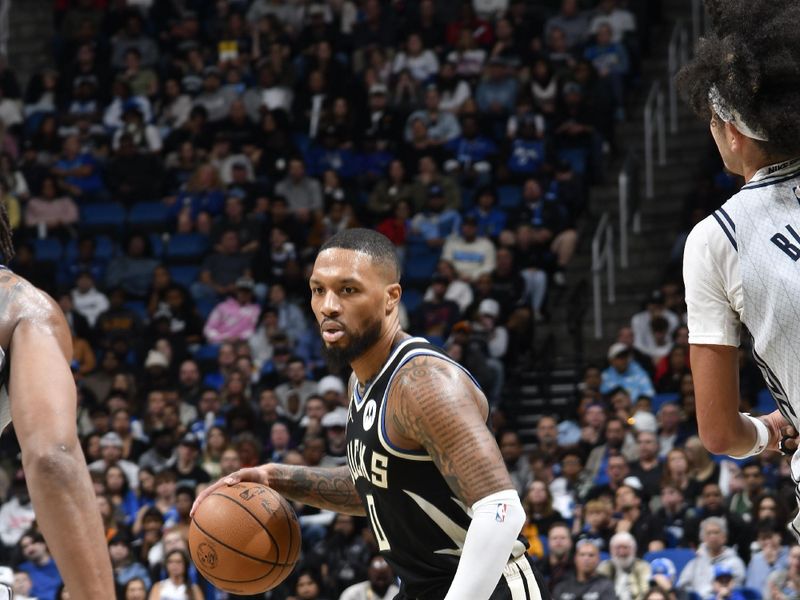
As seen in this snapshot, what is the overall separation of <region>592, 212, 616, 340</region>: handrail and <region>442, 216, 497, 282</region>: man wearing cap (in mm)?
1113

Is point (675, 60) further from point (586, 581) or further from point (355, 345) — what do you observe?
point (355, 345)

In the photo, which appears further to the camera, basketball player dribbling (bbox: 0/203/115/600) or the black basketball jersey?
the black basketball jersey

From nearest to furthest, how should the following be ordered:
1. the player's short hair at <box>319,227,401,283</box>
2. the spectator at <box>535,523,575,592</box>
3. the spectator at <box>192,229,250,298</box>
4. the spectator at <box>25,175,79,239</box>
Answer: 1. the player's short hair at <box>319,227,401,283</box>
2. the spectator at <box>535,523,575,592</box>
3. the spectator at <box>192,229,250,298</box>
4. the spectator at <box>25,175,79,239</box>

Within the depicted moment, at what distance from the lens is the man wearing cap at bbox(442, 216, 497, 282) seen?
1456cm

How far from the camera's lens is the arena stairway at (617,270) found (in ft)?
45.6

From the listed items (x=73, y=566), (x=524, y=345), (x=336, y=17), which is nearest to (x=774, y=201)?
(x=73, y=566)

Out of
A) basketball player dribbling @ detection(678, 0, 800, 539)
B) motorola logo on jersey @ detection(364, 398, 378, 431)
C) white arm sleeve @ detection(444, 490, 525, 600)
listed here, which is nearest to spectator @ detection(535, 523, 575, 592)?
motorola logo on jersey @ detection(364, 398, 378, 431)

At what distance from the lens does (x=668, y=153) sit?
54.5 feet

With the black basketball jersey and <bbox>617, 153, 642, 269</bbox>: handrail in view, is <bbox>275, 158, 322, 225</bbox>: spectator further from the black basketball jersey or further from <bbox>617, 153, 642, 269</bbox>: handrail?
the black basketball jersey

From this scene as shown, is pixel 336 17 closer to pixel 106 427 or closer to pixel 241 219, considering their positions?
pixel 241 219

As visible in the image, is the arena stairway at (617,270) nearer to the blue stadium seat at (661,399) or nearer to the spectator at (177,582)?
the blue stadium seat at (661,399)

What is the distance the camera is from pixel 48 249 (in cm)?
1623

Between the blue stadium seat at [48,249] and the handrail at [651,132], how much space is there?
709 centimetres

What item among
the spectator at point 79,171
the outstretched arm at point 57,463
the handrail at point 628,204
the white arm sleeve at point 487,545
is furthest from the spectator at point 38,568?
the outstretched arm at point 57,463
